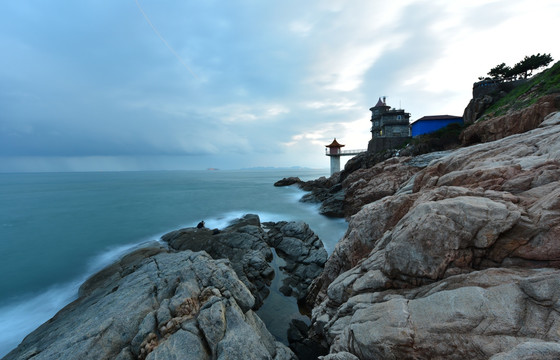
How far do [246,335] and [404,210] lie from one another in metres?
8.07

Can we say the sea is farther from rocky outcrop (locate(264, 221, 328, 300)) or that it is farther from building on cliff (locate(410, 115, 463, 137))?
building on cliff (locate(410, 115, 463, 137))

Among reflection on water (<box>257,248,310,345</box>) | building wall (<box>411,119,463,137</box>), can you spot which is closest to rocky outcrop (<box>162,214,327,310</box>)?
reflection on water (<box>257,248,310,345</box>)

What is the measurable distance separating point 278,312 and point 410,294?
317 inches

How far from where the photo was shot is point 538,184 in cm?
706

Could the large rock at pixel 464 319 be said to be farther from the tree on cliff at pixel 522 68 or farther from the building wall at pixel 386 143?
the tree on cliff at pixel 522 68

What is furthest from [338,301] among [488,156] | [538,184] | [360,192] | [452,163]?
[360,192]

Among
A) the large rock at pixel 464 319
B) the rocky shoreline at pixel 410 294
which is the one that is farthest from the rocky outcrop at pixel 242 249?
the large rock at pixel 464 319

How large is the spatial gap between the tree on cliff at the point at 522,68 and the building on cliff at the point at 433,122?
11.8m

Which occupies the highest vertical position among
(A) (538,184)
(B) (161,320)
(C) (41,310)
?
(A) (538,184)

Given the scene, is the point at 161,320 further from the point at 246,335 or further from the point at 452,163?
the point at 452,163

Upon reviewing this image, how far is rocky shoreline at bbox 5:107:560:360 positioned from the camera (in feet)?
15.2

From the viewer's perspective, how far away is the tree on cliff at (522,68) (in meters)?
39.1

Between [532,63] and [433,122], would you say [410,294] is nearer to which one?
[433,122]

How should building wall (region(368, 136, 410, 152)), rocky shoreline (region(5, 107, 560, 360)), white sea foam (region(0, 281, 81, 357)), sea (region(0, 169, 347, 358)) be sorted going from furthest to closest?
building wall (region(368, 136, 410, 152))
sea (region(0, 169, 347, 358))
white sea foam (region(0, 281, 81, 357))
rocky shoreline (region(5, 107, 560, 360))
